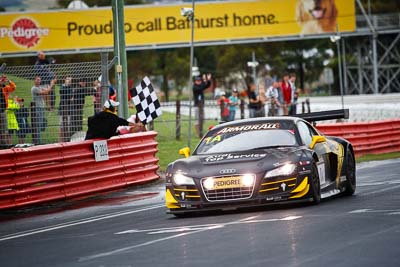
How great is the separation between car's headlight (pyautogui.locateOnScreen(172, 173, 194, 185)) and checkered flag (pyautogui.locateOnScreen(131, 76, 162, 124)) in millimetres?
9601

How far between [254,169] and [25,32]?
5670 centimetres

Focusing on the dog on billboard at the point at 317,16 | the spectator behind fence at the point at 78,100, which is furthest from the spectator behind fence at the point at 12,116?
the dog on billboard at the point at 317,16

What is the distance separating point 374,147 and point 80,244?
17160 millimetres

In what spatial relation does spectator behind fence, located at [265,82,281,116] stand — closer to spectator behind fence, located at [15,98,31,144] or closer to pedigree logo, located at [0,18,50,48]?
spectator behind fence, located at [15,98,31,144]

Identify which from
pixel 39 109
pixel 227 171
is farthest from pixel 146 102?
pixel 227 171

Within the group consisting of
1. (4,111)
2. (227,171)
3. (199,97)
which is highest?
(199,97)

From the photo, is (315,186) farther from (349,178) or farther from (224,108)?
(224,108)

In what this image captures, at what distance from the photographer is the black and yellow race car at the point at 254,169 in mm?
13258

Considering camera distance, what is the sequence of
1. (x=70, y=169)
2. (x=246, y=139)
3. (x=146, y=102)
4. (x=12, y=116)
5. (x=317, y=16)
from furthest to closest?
1. (x=317, y=16)
2. (x=146, y=102)
3. (x=12, y=116)
4. (x=70, y=169)
5. (x=246, y=139)

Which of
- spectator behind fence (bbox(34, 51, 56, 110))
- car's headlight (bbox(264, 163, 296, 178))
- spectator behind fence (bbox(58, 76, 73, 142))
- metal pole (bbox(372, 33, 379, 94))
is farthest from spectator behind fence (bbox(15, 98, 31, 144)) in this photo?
metal pole (bbox(372, 33, 379, 94))

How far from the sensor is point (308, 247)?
381 inches

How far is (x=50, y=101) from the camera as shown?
1998 centimetres

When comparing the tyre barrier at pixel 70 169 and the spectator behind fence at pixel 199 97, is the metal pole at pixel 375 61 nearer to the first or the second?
the spectator behind fence at pixel 199 97

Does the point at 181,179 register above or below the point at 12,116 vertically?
below
